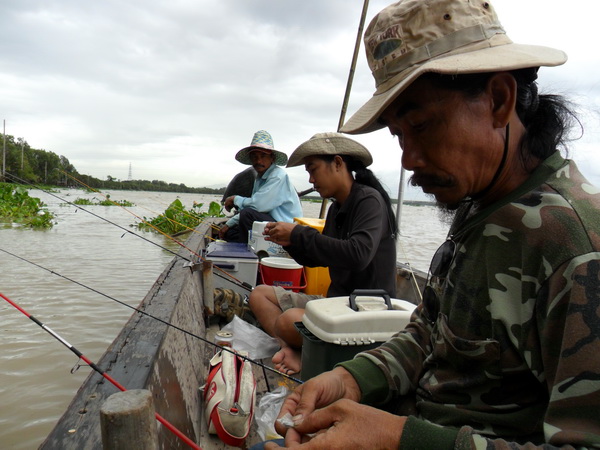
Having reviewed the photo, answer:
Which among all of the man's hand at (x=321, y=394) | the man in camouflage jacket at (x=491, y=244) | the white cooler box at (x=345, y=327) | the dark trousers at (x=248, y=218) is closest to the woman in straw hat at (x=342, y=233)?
the white cooler box at (x=345, y=327)

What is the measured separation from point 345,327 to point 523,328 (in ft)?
4.39

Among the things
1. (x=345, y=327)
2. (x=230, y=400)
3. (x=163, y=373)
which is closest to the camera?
(x=163, y=373)

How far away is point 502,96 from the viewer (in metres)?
0.98

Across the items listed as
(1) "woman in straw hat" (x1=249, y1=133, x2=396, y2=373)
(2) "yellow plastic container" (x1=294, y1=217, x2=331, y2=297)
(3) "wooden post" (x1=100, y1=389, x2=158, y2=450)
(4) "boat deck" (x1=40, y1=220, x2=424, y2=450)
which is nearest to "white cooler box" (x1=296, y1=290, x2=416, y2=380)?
(1) "woman in straw hat" (x1=249, y1=133, x2=396, y2=373)

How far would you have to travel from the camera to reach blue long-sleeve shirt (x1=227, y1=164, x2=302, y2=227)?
5445mm

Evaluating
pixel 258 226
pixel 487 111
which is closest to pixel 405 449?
pixel 487 111

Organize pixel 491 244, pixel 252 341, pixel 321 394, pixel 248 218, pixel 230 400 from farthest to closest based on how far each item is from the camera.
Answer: pixel 248 218, pixel 252 341, pixel 230 400, pixel 321 394, pixel 491 244

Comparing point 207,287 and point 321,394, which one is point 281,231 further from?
point 321,394

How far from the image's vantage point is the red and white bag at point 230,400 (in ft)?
6.45

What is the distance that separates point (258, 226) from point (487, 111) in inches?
156

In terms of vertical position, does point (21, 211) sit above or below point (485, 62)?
below

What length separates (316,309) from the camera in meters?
2.28

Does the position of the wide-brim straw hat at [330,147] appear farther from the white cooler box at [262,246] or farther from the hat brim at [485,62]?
the white cooler box at [262,246]

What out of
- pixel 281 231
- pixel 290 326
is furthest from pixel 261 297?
pixel 281 231
